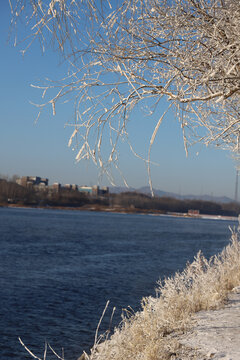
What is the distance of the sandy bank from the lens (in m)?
4.79

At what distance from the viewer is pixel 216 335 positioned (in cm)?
540

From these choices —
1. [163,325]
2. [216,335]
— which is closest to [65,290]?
[163,325]

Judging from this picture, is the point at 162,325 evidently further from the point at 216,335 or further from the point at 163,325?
the point at 216,335

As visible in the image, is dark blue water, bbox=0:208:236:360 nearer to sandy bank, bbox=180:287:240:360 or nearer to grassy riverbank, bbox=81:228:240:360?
grassy riverbank, bbox=81:228:240:360

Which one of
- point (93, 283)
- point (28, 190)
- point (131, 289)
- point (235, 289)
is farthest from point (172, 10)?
point (28, 190)

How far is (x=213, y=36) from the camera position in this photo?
3785mm

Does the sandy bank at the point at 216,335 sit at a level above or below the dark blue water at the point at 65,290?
above

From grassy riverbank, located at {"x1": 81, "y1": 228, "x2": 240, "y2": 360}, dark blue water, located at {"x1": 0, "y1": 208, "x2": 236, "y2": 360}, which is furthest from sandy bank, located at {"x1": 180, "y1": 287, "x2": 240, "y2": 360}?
dark blue water, located at {"x1": 0, "y1": 208, "x2": 236, "y2": 360}

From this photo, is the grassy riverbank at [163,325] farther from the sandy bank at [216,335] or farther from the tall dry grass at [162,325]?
the sandy bank at [216,335]

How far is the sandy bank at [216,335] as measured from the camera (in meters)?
4.79

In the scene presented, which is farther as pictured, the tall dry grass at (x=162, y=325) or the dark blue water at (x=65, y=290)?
the dark blue water at (x=65, y=290)

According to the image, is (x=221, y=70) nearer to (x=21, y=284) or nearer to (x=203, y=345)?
(x=203, y=345)

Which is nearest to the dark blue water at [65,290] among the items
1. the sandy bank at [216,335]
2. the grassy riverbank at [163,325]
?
the grassy riverbank at [163,325]

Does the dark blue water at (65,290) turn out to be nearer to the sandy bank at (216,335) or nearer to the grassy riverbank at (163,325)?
the grassy riverbank at (163,325)
